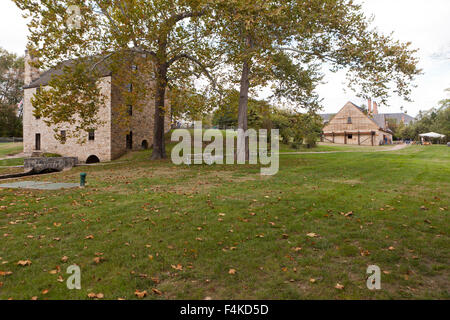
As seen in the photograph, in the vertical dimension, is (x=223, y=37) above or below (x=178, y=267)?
above

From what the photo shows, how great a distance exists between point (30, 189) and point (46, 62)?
9211mm

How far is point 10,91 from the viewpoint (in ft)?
180

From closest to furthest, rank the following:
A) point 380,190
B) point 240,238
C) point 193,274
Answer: point 193,274
point 240,238
point 380,190

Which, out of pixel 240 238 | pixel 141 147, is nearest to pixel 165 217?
pixel 240 238

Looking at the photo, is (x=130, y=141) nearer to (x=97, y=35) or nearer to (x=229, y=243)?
(x=97, y=35)

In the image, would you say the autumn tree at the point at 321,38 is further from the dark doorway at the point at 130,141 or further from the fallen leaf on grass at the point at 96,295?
the dark doorway at the point at 130,141

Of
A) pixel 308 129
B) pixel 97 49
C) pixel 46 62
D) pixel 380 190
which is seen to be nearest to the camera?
pixel 380 190

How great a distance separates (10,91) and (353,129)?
69.3 meters

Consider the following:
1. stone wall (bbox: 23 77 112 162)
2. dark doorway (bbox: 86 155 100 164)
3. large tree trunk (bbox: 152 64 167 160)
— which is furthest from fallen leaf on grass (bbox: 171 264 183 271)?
dark doorway (bbox: 86 155 100 164)

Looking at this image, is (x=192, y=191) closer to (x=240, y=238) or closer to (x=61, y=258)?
(x=240, y=238)

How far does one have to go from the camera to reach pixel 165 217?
6.10 m

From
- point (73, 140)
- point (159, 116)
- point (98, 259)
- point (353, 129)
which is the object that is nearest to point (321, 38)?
point (159, 116)

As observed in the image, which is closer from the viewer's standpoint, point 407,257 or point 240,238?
point 407,257

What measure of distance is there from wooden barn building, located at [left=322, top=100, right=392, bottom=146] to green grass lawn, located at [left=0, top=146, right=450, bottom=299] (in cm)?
4585
